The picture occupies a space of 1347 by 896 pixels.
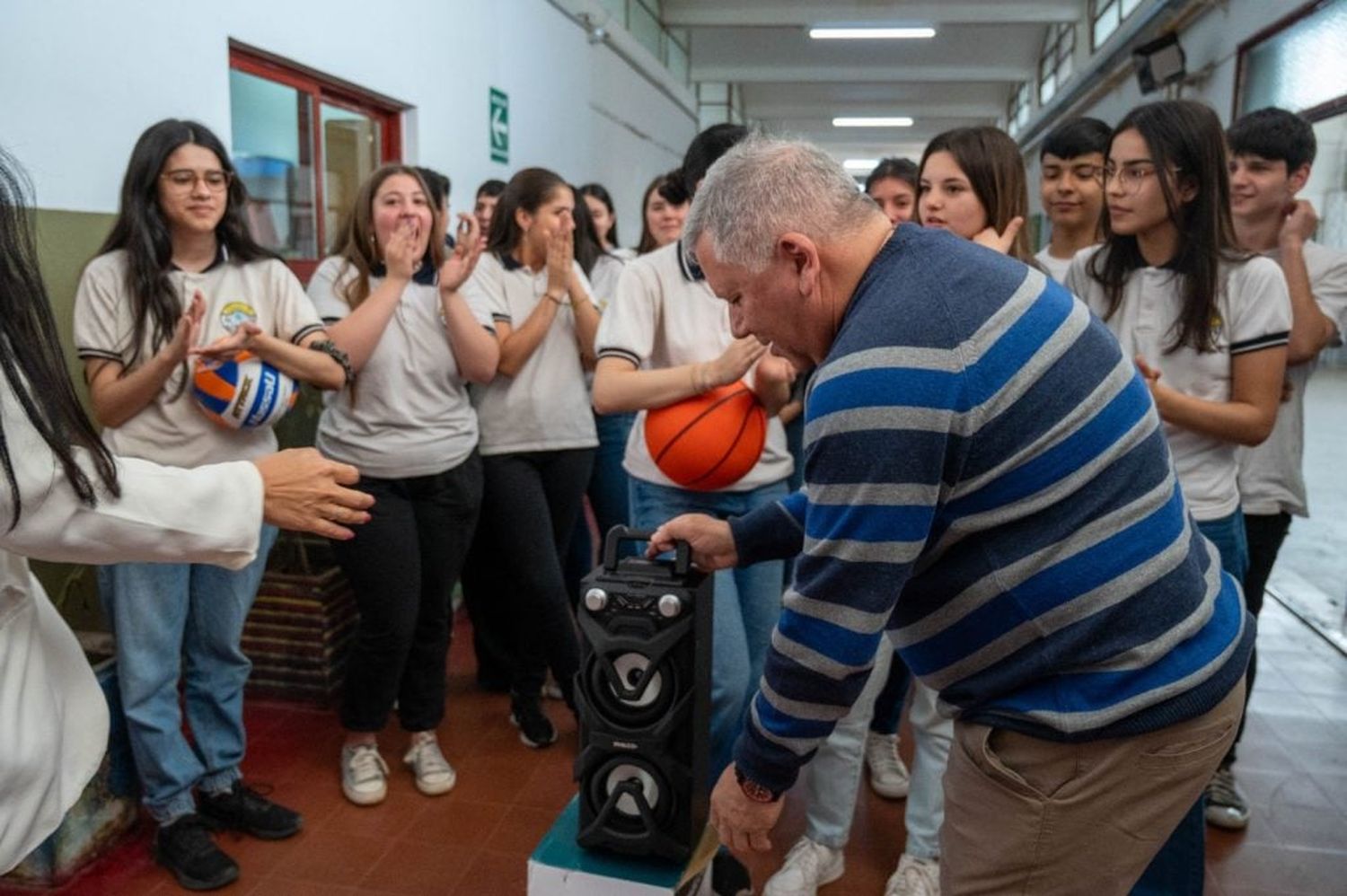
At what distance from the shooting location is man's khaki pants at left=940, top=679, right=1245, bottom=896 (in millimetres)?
1341

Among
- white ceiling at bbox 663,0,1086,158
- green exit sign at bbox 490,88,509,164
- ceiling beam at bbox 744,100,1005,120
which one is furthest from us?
ceiling beam at bbox 744,100,1005,120

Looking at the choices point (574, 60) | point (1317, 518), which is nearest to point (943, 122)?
point (574, 60)

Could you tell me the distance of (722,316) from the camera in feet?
7.97

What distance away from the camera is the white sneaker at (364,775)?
2902 mm


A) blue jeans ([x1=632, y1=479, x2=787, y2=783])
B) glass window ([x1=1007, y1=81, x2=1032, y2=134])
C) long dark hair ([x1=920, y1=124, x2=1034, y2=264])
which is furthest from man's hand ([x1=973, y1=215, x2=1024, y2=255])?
glass window ([x1=1007, y1=81, x2=1032, y2=134])

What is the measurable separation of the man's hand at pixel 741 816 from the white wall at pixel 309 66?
243 centimetres

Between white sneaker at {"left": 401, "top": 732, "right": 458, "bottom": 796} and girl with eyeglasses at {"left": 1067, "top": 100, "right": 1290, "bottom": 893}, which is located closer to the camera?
girl with eyeglasses at {"left": 1067, "top": 100, "right": 1290, "bottom": 893}

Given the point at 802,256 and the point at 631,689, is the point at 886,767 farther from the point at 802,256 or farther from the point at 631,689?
the point at 802,256

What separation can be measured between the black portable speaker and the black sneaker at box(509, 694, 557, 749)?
1.21 metres

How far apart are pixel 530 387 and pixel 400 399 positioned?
1.42ft

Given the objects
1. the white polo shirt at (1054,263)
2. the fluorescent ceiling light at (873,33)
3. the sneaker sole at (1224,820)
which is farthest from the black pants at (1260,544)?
the fluorescent ceiling light at (873,33)

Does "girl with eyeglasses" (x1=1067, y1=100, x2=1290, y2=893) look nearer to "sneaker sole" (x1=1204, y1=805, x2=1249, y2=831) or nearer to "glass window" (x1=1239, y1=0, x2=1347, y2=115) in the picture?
"sneaker sole" (x1=1204, y1=805, x2=1249, y2=831)

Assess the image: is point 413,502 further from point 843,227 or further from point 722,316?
point 843,227

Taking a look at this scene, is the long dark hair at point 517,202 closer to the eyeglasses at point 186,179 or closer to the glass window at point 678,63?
the eyeglasses at point 186,179
